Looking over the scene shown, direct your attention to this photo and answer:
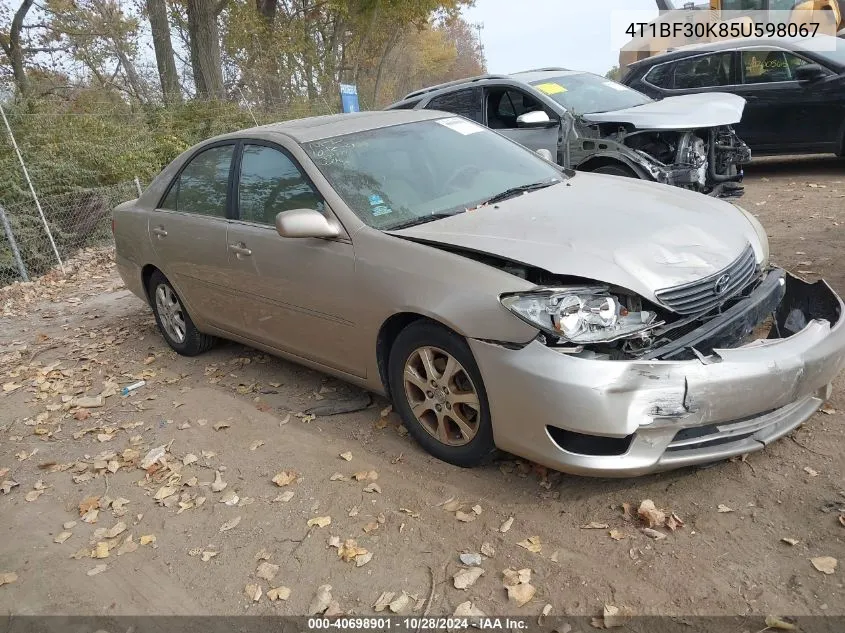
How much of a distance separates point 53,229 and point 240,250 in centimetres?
708

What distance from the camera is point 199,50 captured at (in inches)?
593

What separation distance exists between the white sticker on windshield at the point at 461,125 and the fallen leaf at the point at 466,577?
279 cm

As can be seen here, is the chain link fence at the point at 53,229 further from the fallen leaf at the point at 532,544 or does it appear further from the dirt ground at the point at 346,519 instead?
the fallen leaf at the point at 532,544

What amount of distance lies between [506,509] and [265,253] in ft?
6.77

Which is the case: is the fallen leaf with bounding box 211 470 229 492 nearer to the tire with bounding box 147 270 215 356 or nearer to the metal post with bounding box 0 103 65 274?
the tire with bounding box 147 270 215 356

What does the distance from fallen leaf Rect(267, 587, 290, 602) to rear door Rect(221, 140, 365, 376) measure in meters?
1.27

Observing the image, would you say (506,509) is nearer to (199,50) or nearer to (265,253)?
(265,253)

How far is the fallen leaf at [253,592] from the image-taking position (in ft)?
9.14

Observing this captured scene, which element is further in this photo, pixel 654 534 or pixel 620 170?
pixel 620 170

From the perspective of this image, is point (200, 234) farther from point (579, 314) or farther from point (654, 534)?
point (654, 534)

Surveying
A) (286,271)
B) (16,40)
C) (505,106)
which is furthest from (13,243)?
(16,40)

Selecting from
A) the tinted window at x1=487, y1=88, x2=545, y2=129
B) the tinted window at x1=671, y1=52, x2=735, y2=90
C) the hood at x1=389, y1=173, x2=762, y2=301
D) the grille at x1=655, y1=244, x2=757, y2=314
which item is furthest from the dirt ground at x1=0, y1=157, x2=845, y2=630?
the tinted window at x1=671, y1=52, x2=735, y2=90

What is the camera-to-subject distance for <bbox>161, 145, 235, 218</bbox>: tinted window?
15.2 ft

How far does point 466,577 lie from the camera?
270 centimetres
